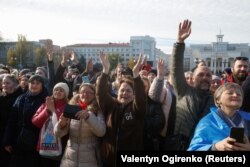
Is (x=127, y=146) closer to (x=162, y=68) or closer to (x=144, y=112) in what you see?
(x=144, y=112)

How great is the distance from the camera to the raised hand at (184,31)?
453 centimetres

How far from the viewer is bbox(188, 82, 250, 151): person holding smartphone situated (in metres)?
2.60

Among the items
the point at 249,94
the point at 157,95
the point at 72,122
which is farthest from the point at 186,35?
the point at 72,122

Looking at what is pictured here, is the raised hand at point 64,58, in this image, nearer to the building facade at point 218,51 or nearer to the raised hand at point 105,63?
the raised hand at point 105,63

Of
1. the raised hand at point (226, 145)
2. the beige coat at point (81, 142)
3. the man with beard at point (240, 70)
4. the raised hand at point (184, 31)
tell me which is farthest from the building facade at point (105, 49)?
the raised hand at point (226, 145)

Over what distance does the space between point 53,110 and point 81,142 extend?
0.67 meters

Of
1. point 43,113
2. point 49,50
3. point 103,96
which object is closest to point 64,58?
point 49,50

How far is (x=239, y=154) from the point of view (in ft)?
8.90

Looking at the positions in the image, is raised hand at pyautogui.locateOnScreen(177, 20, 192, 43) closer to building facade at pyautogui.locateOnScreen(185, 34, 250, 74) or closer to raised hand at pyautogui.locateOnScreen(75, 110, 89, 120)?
raised hand at pyautogui.locateOnScreen(75, 110, 89, 120)

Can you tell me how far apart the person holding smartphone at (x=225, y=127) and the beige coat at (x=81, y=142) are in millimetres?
1613

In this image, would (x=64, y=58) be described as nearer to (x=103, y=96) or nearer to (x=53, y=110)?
(x=53, y=110)

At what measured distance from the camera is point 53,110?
15.4 ft

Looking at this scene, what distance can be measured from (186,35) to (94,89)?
4.91 feet

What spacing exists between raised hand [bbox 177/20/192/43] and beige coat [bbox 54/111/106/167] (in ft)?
4.91
